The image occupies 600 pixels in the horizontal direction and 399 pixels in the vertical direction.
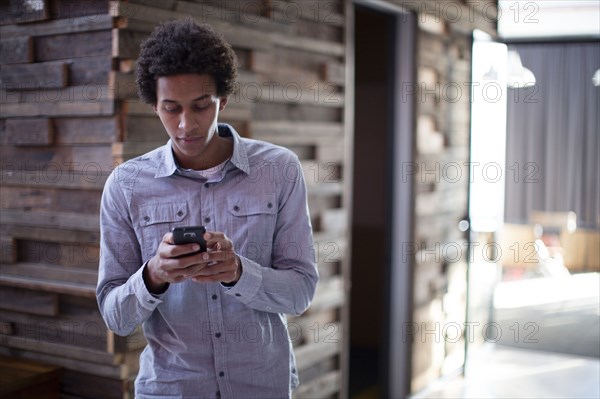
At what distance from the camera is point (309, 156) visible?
10.9 ft

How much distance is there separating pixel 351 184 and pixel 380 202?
1209 millimetres

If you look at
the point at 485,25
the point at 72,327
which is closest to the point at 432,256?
the point at 485,25

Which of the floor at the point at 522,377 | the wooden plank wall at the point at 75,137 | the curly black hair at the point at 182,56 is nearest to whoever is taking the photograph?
the curly black hair at the point at 182,56

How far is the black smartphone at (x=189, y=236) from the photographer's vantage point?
1.52m

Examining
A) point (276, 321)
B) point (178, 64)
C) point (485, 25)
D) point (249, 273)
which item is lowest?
point (276, 321)

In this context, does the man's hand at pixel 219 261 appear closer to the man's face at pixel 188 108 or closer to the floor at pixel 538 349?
the man's face at pixel 188 108

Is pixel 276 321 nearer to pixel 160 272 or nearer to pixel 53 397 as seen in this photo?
pixel 160 272

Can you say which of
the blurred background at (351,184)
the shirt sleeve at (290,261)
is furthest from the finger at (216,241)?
the blurred background at (351,184)

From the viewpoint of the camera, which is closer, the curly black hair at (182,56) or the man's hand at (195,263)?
the man's hand at (195,263)

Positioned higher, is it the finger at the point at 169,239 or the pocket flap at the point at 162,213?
the pocket flap at the point at 162,213

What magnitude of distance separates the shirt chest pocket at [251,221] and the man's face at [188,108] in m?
0.16

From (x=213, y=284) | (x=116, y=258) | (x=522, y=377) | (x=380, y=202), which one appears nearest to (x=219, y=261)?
(x=213, y=284)

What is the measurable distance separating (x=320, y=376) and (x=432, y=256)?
1457 mm

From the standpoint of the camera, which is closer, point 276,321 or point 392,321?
point 276,321
